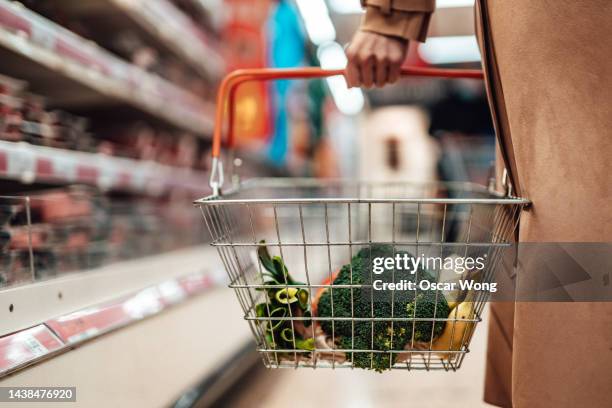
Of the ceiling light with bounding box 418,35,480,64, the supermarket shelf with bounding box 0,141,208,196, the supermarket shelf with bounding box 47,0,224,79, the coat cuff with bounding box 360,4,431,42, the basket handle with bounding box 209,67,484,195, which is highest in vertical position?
the ceiling light with bounding box 418,35,480,64

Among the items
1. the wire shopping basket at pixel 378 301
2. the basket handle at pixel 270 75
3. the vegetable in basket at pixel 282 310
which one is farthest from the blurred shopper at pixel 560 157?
the vegetable in basket at pixel 282 310

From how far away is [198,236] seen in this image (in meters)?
3.03

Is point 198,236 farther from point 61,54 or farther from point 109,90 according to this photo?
point 61,54

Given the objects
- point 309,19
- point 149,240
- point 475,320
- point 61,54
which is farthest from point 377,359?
→ point 309,19

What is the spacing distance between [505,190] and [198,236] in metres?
2.23

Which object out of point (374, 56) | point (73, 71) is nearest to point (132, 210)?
point (73, 71)

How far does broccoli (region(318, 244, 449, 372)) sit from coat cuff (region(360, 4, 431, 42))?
399mm

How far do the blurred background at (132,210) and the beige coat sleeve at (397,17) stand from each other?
0.54m

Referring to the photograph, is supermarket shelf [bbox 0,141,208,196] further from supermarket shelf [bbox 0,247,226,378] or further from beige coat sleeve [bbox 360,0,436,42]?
beige coat sleeve [bbox 360,0,436,42]

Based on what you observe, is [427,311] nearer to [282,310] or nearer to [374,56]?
[282,310]

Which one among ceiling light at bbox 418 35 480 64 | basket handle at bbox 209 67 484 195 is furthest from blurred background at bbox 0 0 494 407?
ceiling light at bbox 418 35 480 64

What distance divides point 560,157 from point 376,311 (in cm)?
40

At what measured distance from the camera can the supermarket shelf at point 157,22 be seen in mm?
2172

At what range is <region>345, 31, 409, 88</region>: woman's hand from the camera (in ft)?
3.29
